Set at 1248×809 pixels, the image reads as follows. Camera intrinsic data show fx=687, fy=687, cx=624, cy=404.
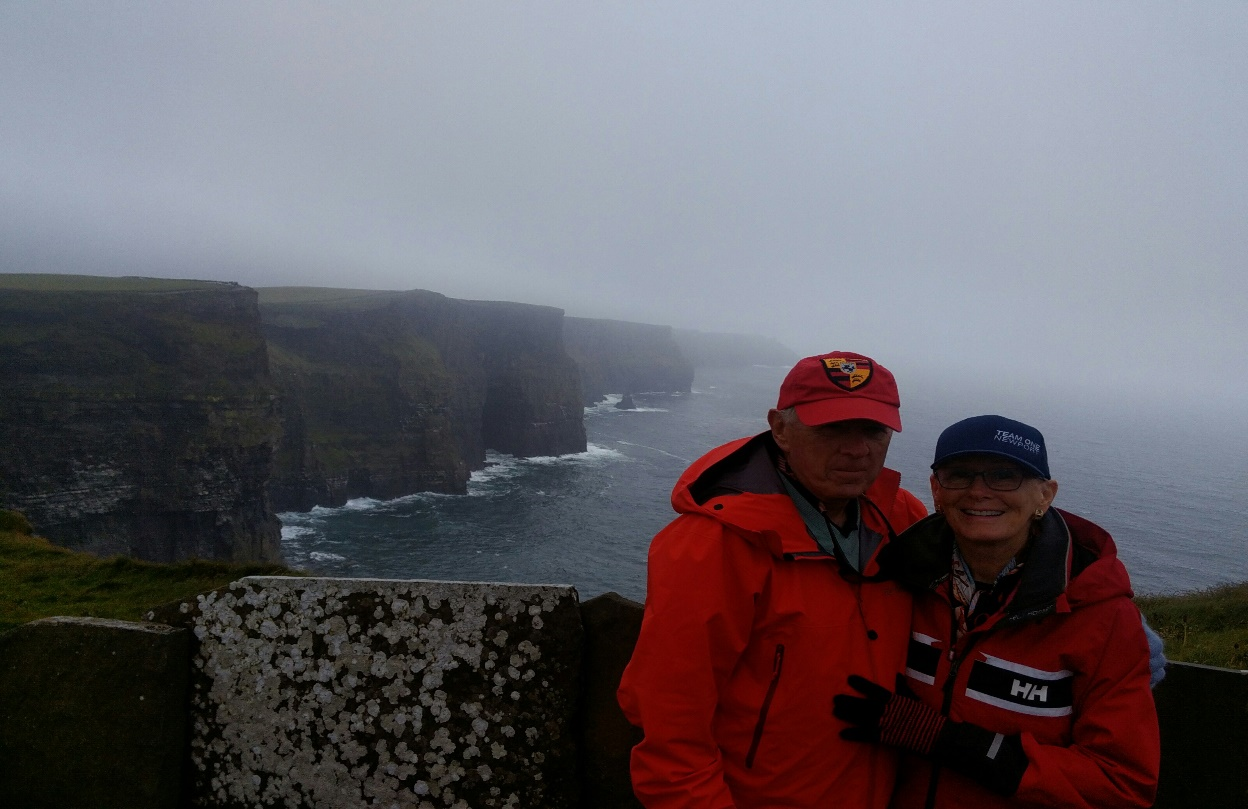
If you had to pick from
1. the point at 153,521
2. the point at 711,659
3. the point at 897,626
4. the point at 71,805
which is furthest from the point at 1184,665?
the point at 153,521

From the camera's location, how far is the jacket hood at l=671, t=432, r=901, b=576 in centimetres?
258

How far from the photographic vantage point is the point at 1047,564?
260cm

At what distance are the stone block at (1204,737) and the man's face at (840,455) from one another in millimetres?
2099

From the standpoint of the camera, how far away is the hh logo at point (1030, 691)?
260cm

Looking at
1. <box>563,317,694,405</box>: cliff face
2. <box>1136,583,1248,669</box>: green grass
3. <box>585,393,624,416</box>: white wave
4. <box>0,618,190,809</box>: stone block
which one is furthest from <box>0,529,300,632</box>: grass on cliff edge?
<box>563,317,694,405</box>: cliff face

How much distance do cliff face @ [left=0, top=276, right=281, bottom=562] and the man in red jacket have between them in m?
54.6

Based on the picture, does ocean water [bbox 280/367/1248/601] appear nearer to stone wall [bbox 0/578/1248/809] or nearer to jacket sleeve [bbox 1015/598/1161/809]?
stone wall [bbox 0/578/1248/809]

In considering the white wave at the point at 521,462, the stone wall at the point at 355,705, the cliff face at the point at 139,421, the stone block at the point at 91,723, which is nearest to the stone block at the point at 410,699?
the stone wall at the point at 355,705

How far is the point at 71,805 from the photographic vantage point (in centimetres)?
365

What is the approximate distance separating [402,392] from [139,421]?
28.4 meters

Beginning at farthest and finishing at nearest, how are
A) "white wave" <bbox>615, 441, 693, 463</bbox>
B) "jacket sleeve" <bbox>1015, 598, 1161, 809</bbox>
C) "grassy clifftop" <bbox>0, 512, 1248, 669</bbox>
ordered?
"white wave" <bbox>615, 441, 693, 463</bbox>
"grassy clifftop" <bbox>0, 512, 1248, 669</bbox>
"jacket sleeve" <bbox>1015, 598, 1161, 809</bbox>

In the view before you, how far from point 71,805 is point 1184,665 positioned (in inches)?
227

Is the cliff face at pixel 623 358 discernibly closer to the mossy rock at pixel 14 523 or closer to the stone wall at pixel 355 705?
the mossy rock at pixel 14 523

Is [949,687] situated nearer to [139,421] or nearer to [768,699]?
[768,699]
